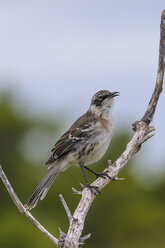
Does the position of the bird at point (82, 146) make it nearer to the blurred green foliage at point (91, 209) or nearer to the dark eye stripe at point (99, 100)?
the dark eye stripe at point (99, 100)

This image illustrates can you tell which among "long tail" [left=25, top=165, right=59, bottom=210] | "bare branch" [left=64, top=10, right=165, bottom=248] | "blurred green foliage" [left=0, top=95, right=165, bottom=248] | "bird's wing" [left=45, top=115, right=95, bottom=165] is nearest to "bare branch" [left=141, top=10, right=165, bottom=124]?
"bare branch" [left=64, top=10, right=165, bottom=248]

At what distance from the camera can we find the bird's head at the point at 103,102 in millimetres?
12531

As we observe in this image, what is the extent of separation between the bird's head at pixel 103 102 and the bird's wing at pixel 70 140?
16.1 inches

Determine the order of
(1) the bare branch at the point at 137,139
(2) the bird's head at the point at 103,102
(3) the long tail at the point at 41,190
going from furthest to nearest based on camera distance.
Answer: (2) the bird's head at the point at 103,102
(3) the long tail at the point at 41,190
(1) the bare branch at the point at 137,139

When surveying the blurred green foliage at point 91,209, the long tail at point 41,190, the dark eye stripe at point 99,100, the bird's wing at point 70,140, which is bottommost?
the blurred green foliage at point 91,209

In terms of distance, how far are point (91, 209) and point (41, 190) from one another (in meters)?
21.0

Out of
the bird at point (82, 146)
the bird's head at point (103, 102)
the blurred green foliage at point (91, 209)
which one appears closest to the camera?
the bird at point (82, 146)

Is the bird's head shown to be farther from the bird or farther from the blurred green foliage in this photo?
the blurred green foliage

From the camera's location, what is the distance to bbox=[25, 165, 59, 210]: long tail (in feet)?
36.3

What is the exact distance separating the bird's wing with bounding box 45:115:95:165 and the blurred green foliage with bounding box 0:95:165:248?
1628cm

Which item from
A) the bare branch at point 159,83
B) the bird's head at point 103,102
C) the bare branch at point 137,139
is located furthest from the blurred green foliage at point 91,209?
the bare branch at point 159,83

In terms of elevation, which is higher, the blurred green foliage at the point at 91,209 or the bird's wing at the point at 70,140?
the bird's wing at the point at 70,140

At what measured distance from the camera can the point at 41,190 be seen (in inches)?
448

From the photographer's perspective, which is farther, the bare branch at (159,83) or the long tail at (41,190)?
the long tail at (41,190)
